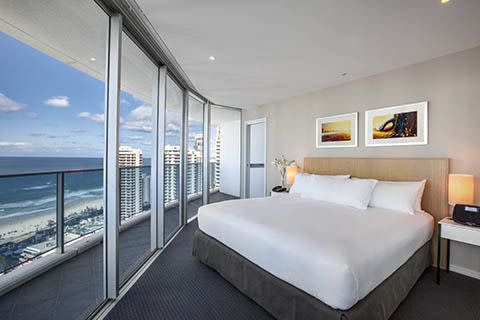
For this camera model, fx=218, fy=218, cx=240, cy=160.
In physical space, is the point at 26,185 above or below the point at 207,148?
below

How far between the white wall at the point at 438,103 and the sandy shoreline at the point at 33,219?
12.4ft

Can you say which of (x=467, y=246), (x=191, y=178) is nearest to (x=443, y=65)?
(x=467, y=246)

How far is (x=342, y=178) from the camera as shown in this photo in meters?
3.28

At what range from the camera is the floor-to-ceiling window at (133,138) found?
2.52 m

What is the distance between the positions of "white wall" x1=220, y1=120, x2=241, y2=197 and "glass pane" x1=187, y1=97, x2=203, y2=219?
1.58 meters

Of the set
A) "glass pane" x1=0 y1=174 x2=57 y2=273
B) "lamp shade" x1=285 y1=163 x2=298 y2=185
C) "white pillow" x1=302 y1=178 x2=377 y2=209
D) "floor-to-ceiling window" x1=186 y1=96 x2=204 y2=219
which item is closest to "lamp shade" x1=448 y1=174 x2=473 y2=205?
"white pillow" x1=302 y1=178 x2=377 y2=209

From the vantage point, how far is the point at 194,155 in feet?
15.4

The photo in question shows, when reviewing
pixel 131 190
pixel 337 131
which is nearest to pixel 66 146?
pixel 131 190

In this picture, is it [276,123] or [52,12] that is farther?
[276,123]

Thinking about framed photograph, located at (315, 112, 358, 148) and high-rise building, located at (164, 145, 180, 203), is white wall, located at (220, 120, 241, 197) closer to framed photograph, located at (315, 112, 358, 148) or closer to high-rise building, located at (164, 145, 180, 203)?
high-rise building, located at (164, 145, 180, 203)

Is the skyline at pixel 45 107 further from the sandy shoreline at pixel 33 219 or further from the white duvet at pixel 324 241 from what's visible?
the white duvet at pixel 324 241

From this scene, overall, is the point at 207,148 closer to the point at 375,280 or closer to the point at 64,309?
the point at 64,309

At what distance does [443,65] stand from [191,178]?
4.62m

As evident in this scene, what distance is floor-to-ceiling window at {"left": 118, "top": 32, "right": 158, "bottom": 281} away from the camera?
8.26 ft
